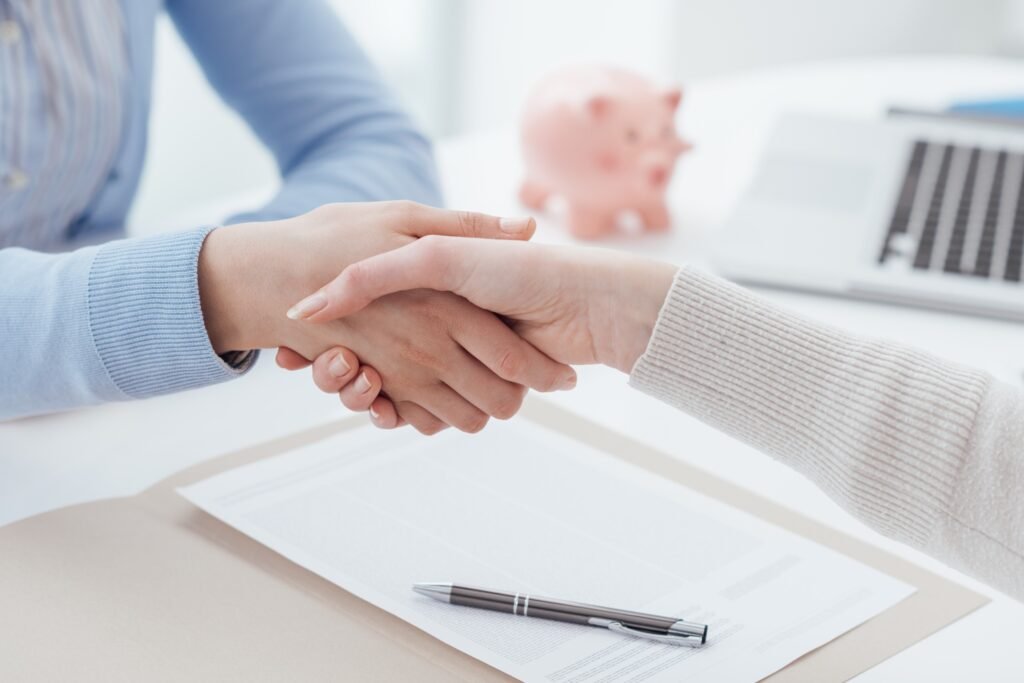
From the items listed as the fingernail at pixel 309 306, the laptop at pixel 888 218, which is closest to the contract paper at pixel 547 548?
the fingernail at pixel 309 306

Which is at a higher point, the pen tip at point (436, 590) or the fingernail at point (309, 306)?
the fingernail at point (309, 306)

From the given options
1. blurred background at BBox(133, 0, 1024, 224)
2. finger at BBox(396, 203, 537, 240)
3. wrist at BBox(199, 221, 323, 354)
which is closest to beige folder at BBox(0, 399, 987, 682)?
wrist at BBox(199, 221, 323, 354)

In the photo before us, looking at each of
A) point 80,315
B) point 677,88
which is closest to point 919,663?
point 80,315

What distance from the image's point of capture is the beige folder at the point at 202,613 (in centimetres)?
61

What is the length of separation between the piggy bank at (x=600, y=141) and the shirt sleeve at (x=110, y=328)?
43 cm

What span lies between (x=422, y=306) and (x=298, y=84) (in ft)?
1.60

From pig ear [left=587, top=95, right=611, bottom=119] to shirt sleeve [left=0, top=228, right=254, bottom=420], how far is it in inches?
16.9

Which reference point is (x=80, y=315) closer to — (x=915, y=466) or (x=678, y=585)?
(x=678, y=585)

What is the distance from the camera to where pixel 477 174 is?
133 centimetres

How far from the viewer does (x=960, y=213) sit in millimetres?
1150

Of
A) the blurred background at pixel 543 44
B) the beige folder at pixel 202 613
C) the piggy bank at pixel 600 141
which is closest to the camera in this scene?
the beige folder at pixel 202 613

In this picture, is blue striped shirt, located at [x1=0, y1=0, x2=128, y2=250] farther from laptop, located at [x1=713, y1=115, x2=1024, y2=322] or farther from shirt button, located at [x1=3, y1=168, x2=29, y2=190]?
laptop, located at [x1=713, y1=115, x2=1024, y2=322]

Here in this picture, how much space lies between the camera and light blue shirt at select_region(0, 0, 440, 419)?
784mm

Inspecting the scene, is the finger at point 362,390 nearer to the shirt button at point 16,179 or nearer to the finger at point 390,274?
the finger at point 390,274
